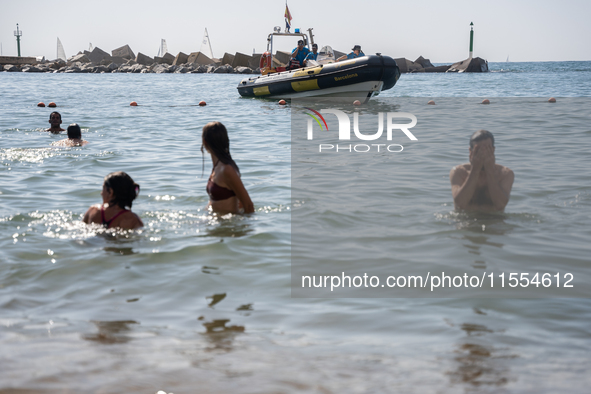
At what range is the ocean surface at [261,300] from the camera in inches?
105

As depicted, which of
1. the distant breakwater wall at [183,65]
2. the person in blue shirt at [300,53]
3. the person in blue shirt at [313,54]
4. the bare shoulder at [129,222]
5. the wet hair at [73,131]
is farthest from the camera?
the distant breakwater wall at [183,65]

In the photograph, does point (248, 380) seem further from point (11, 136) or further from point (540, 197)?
→ point (11, 136)

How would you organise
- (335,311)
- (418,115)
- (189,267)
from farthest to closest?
(418,115) → (189,267) → (335,311)

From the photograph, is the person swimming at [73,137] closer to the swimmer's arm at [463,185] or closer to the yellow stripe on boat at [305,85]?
the swimmer's arm at [463,185]

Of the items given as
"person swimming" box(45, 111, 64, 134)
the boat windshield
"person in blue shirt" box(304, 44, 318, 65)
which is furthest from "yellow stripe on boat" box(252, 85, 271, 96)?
"person swimming" box(45, 111, 64, 134)

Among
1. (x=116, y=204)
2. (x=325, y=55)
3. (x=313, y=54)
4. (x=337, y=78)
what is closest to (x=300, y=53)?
(x=313, y=54)

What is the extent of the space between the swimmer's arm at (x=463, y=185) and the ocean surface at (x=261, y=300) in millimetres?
188

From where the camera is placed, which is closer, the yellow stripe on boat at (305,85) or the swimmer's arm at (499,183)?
the swimmer's arm at (499,183)

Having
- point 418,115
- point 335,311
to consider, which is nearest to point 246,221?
point 335,311

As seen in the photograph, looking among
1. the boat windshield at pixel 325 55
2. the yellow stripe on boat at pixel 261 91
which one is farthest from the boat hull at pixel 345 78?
the boat windshield at pixel 325 55

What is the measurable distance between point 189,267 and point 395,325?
1799mm

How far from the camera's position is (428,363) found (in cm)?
278

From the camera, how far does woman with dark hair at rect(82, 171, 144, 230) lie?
15.0 ft

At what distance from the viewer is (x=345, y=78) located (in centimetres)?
1759
